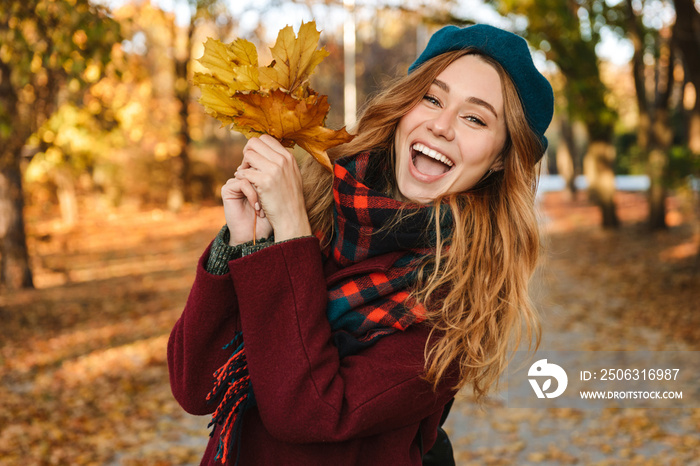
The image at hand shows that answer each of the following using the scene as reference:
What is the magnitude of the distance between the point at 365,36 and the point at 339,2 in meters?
9.51

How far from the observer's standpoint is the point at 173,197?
22219 mm

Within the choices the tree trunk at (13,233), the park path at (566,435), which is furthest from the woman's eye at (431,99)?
the tree trunk at (13,233)

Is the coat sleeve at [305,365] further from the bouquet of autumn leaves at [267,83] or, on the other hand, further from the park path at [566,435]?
the park path at [566,435]

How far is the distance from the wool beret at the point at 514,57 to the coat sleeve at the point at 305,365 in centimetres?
79

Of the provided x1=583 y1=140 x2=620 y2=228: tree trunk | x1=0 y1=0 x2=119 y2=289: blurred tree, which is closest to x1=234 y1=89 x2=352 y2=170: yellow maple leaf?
x1=0 y1=0 x2=119 y2=289: blurred tree

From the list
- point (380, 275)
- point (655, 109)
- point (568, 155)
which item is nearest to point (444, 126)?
point (380, 275)

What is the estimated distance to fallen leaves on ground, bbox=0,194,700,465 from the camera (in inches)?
196

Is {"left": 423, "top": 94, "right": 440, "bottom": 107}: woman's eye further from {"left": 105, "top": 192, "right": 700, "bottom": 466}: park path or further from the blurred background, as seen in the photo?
{"left": 105, "top": 192, "right": 700, "bottom": 466}: park path

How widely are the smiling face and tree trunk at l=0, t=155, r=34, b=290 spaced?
8.46m

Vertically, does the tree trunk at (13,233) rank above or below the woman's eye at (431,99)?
below

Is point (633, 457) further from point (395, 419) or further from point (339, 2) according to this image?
point (339, 2)

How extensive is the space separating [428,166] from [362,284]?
0.47 meters

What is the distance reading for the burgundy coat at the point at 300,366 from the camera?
150 centimetres

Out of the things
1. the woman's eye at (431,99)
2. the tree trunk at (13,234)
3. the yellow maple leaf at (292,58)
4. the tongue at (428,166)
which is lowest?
the tree trunk at (13,234)
